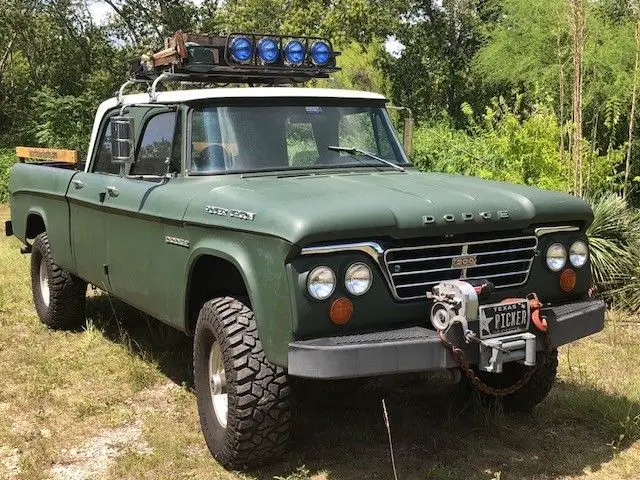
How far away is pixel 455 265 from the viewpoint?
3.88m

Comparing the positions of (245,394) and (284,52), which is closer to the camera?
(245,394)

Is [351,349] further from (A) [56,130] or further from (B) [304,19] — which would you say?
(B) [304,19]

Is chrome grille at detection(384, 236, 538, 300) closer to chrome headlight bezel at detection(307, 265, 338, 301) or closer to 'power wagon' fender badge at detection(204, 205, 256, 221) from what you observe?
chrome headlight bezel at detection(307, 265, 338, 301)

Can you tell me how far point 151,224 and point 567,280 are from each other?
2387 millimetres

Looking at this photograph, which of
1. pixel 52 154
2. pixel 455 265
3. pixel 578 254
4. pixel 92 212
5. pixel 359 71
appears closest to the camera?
pixel 455 265

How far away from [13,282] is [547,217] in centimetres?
628

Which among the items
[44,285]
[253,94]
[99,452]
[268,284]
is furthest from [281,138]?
[44,285]

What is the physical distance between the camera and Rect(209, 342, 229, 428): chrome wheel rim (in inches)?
165

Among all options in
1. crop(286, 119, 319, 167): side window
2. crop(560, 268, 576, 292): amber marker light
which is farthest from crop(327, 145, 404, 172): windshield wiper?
crop(560, 268, 576, 292): amber marker light

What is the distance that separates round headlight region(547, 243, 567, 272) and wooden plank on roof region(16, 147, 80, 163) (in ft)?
14.3

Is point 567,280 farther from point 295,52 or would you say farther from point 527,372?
point 295,52

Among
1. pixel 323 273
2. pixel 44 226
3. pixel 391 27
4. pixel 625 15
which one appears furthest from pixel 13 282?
pixel 391 27

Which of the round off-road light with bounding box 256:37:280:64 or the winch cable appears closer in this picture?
the winch cable

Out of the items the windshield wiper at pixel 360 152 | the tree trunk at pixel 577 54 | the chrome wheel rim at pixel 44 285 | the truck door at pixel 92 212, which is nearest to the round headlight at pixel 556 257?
the windshield wiper at pixel 360 152
